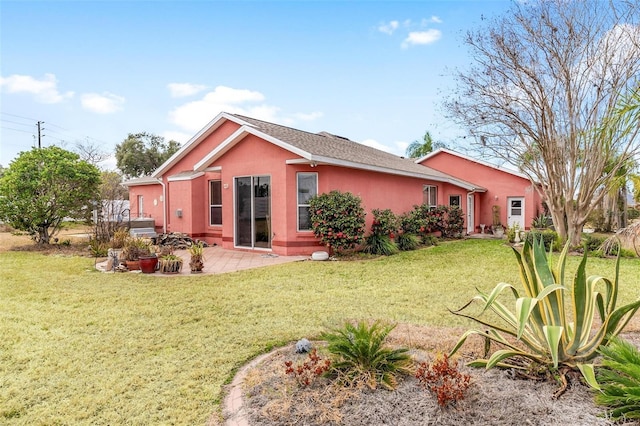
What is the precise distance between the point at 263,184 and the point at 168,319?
→ 7.41m

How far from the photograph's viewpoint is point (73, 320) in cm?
560

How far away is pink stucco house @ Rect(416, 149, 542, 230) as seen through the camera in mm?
20953

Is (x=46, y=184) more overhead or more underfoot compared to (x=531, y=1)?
more underfoot

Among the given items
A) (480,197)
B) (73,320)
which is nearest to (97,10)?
(73,320)

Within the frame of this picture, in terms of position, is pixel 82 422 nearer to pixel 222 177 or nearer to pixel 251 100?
pixel 222 177

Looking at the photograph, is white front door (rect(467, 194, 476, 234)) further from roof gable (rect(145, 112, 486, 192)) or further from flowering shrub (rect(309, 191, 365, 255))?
flowering shrub (rect(309, 191, 365, 255))

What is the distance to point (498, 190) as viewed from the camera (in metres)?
21.7

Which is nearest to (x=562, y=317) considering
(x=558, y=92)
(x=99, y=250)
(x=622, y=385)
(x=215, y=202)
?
(x=622, y=385)

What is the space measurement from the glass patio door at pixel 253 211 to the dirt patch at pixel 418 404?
925 centimetres

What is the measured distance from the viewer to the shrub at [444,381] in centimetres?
278

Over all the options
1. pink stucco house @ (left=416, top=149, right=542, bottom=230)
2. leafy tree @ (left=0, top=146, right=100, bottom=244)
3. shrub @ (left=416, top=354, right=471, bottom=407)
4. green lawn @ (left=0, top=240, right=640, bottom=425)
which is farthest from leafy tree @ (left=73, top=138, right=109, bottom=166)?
shrub @ (left=416, top=354, right=471, bottom=407)

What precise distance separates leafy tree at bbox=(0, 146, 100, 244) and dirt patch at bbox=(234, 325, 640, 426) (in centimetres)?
1400

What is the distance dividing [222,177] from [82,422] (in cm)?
1110

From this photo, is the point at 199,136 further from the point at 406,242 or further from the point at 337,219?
the point at 406,242
